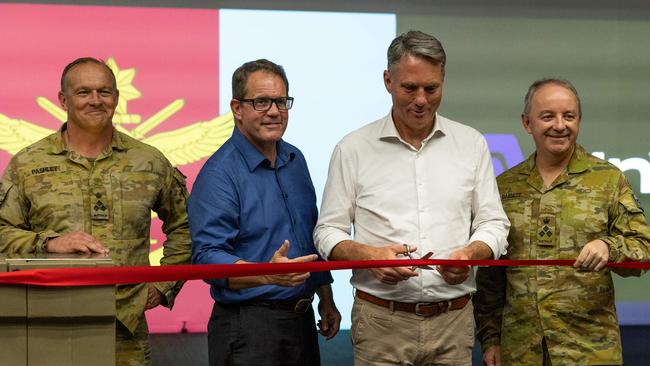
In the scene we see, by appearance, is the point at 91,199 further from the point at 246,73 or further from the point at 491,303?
the point at 491,303

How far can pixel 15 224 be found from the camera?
142 inches

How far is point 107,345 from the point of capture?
280 cm

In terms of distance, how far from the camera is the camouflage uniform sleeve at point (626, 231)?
3510 millimetres

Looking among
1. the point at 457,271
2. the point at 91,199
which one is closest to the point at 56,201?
the point at 91,199

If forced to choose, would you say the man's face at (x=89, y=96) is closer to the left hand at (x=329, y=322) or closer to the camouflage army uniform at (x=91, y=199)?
the camouflage army uniform at (x=91, y=199)

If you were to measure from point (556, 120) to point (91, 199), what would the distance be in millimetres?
1648

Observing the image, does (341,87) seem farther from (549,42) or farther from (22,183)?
(22,183)

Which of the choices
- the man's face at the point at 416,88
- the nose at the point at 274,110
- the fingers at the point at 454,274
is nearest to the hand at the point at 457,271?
the fingers at the point at 454,274

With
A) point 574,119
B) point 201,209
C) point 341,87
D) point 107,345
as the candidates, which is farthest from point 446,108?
point 107,345

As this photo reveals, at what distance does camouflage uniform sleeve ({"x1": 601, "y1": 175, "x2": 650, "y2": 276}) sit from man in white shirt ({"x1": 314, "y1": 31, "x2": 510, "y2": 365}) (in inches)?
15.8

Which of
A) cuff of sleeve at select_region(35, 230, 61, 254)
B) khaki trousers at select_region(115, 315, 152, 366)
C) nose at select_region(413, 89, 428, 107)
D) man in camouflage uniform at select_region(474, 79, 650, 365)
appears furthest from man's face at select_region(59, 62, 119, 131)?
man in camouflage uniform at select_region(474, 79, 650, 365)

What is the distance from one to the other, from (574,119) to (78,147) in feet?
5.77

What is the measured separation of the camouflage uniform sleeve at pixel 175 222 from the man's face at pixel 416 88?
0.95m

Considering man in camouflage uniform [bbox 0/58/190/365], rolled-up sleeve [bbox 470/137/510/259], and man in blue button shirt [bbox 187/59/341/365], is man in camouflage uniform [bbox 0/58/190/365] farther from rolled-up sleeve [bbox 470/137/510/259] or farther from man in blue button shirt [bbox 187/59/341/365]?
rolled-up sleeve [bbox 470/137/510/259]
